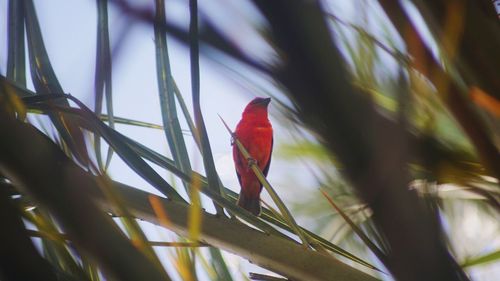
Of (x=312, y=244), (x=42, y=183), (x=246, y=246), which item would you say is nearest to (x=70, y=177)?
(x=42, y=183)

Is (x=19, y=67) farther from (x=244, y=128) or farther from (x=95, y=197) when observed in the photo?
(x=244, y=128)

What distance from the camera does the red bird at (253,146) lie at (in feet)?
7.95

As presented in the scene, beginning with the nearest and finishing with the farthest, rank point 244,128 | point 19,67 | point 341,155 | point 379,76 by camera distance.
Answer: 1. point 341,155
2. point 379,76
3. point 19,67
4. point 244,128

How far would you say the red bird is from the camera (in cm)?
242

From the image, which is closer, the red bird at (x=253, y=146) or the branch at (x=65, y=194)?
the branch at (x=65, y=194)

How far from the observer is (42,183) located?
12.3 inches

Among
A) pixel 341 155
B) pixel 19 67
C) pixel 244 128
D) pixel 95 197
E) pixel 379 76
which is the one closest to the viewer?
pixel 341 155

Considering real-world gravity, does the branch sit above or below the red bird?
below

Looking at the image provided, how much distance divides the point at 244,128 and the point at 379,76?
7.41 feet

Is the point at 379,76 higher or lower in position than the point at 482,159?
higher

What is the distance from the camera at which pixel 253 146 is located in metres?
2.72

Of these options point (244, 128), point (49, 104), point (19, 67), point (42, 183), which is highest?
point (244, 128)

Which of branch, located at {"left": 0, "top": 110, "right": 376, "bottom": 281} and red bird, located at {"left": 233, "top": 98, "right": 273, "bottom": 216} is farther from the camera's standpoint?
red bird, located at {"left": 233, "top": 98, "right": 273, "bottom": 216}

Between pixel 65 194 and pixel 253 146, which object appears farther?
pixel 253 146
